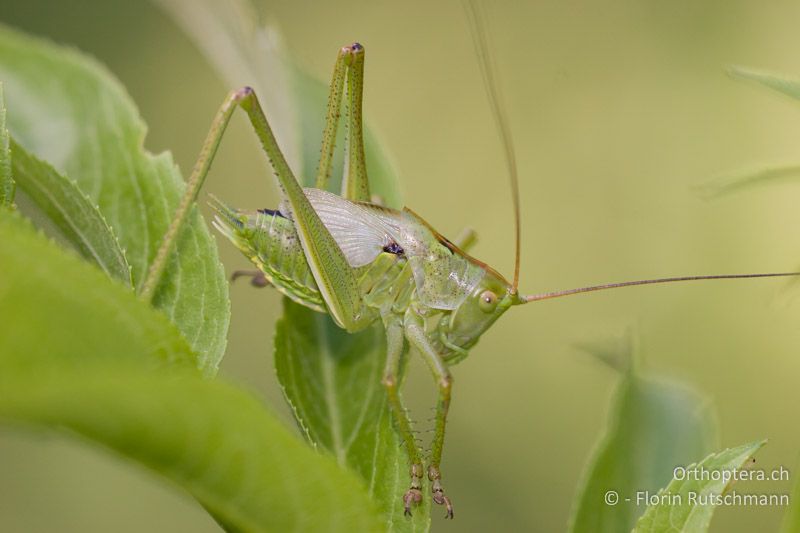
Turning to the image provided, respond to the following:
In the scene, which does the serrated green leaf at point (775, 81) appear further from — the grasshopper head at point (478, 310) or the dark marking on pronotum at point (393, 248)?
the dark marking on pronotum at point (393, 248)

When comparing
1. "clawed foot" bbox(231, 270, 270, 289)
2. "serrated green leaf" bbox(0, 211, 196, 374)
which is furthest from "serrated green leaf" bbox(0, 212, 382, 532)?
"clawed foot" bbox(231, 270, 270, 289)

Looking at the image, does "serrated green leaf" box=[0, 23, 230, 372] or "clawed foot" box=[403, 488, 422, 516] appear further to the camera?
"serrated green leaf" box=[0, 23, 230, 372]

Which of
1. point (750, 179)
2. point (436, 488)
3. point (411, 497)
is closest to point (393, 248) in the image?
point (436, 488)

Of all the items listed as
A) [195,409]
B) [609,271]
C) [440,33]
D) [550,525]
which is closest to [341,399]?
[195,409]

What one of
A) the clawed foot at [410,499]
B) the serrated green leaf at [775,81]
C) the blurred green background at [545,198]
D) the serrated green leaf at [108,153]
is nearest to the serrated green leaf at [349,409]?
Result: the clawed foot at [410,499]

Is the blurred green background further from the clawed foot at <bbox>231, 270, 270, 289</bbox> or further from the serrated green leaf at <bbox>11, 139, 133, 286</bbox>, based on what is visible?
the serrated green leaf at <bbox>11, 139, 133, 286</bbox>

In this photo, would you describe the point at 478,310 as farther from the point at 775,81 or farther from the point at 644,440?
the point at 775,81

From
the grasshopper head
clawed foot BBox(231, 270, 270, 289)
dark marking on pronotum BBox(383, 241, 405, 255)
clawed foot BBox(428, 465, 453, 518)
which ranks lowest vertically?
clawed foot BBox(428, 465, 453, 518)
